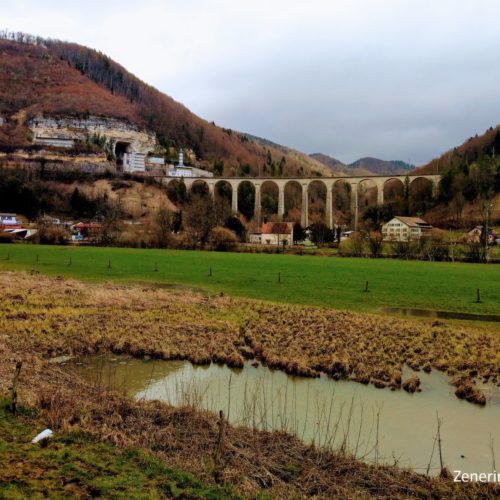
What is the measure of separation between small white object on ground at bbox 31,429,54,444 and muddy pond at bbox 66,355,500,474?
2.54 metres

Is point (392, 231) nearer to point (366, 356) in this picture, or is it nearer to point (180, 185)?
point (180, 185)

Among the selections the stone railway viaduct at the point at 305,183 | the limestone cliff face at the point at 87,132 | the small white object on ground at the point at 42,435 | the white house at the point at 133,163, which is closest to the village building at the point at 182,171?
the white house at the point at 133,163

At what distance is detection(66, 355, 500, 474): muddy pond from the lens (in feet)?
24.9

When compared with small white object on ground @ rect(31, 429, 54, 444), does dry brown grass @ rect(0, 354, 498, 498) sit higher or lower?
lower

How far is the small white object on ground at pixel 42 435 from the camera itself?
6.68 meters

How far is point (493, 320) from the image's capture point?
18.9 m

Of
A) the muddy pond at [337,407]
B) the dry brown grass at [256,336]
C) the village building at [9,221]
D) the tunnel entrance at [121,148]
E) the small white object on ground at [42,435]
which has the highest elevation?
the tunnel entrance at [121,148]

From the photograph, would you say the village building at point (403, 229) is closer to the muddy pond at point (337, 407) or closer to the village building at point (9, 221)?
the village building at point (9, 221)

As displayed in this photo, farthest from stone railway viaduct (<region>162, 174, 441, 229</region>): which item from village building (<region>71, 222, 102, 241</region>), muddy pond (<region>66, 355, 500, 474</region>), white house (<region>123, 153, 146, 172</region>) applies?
muddy pond (<region>66, 355, 500, 474</region>)

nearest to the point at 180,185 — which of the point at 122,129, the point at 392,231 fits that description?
the point at 122,129

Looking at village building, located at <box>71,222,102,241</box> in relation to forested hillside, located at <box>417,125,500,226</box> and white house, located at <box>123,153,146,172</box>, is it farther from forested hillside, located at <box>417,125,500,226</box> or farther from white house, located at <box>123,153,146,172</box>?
forested hillside, located at <box>417,125,500,226</box>

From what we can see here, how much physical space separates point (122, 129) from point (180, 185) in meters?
53.3

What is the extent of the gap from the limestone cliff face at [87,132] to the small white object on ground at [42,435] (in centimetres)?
16025

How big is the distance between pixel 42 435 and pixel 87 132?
172m
